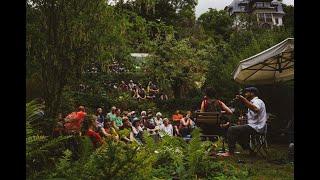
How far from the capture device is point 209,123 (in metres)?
8.98

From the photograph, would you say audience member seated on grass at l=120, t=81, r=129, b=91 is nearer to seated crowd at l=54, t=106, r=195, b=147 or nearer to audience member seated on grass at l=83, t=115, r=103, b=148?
seated crowd at l=54, t=106, r=195, b=147

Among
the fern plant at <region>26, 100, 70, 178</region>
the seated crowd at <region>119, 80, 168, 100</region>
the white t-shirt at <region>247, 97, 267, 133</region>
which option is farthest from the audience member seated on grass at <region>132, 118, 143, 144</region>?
the seated crowd at <region>119, 80, 168, 100</region>

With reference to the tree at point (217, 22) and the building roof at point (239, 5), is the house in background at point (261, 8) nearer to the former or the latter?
the building roof at point (239, 5)

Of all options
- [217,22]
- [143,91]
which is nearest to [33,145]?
[143,91]

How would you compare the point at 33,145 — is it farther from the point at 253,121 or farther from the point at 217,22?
the point at 217,22

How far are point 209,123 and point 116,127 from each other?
252cm

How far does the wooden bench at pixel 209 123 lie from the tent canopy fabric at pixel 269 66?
124 centimetres

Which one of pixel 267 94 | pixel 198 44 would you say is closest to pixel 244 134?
pixel 267 94

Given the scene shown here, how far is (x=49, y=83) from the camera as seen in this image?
8.45 meters

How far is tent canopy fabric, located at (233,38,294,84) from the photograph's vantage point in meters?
8.44

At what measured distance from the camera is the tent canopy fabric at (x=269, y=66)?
27.7 feet

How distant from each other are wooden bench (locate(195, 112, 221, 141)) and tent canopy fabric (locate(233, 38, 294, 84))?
124 centimetres
